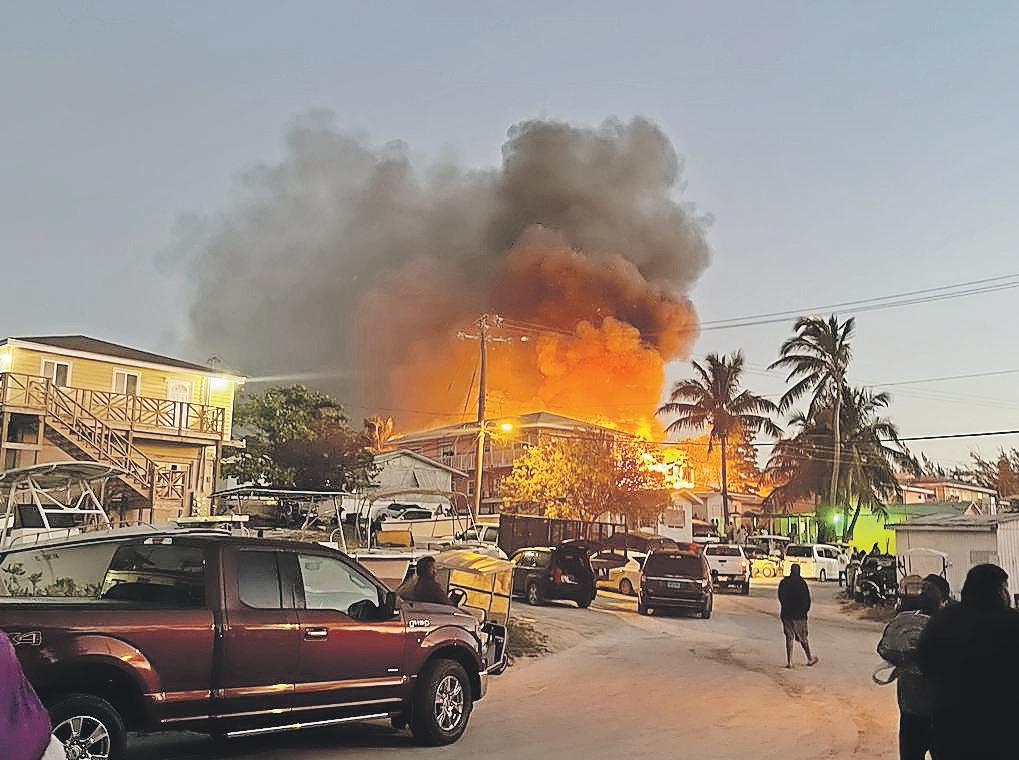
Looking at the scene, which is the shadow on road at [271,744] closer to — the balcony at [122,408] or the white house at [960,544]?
the white house at [960,544]

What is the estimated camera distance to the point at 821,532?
4947 centimetres

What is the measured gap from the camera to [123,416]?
96.6 ft

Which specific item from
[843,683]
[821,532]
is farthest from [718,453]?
[843,683]

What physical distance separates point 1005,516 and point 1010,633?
69.1 feet

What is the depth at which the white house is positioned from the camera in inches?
906

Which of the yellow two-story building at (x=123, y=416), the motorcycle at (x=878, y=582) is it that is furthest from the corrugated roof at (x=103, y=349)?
the motorcycle at (x=878, y=582)

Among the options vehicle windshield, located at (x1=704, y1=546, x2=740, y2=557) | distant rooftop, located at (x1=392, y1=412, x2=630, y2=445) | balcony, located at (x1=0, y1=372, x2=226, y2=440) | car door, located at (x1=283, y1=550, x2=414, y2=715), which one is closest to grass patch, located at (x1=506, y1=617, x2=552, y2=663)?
car door, located at (x1=283, y1=550, x2=414, y2=715)

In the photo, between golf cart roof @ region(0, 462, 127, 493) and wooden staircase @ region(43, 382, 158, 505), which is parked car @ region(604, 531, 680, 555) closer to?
wooden staircase @ region(43, 382, 158, 505)

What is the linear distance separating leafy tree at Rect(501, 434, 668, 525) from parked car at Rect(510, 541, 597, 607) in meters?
17.4

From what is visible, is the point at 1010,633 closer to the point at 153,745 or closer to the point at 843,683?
the point at 153,745

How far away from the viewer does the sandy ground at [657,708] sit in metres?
8.27

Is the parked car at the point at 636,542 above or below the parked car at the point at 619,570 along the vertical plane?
above

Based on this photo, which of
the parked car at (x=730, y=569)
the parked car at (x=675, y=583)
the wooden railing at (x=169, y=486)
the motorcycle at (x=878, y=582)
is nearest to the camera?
the parked car at (x=675, y=583)

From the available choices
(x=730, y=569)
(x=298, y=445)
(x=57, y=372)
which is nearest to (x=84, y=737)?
(x=57, y=372)
